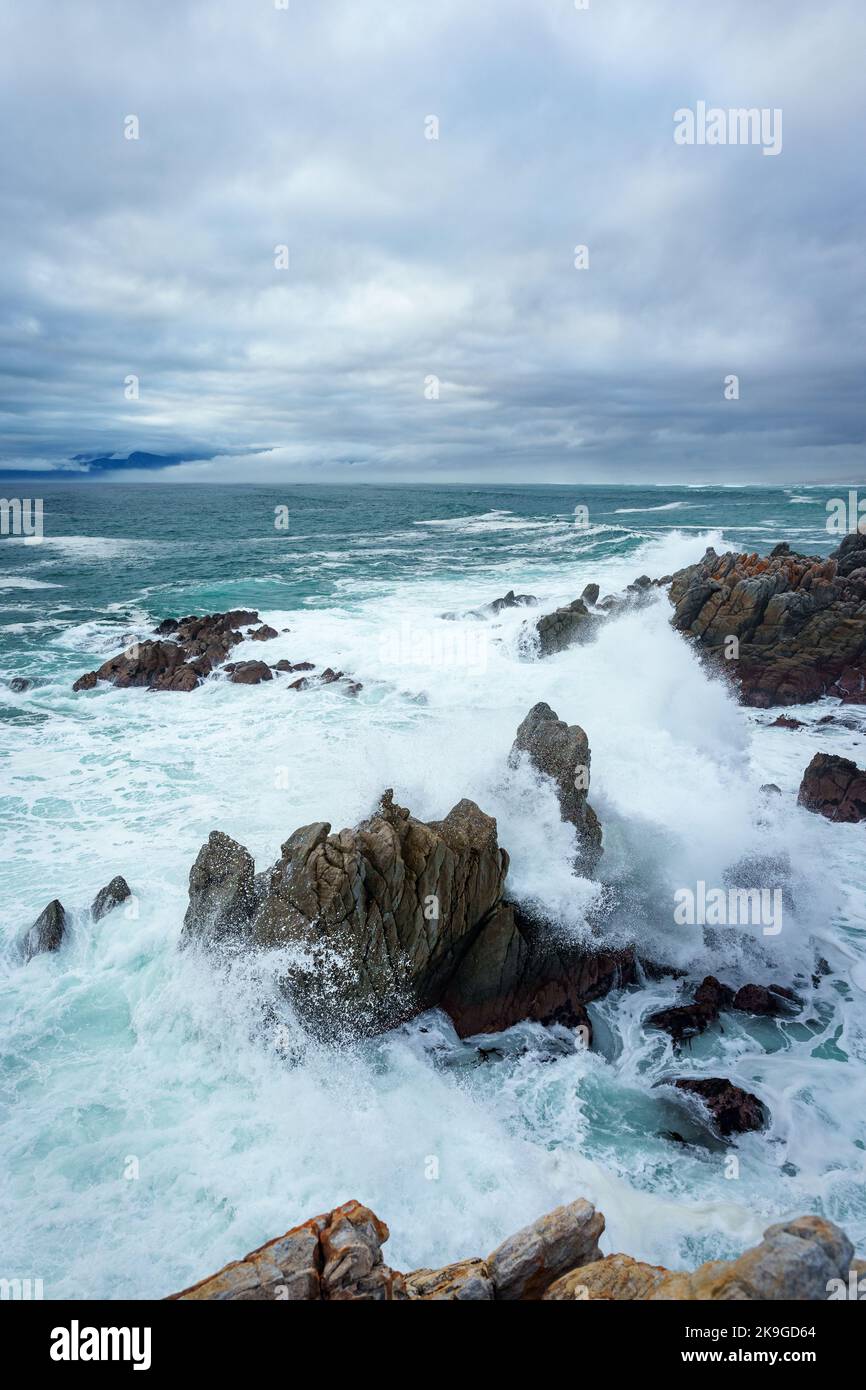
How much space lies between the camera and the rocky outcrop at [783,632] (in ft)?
82.5

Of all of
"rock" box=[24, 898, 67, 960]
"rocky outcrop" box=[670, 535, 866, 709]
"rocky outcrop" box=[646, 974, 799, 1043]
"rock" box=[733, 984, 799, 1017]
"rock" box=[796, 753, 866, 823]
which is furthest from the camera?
"rocky outcrop" box=[670, 535, 866, 709]

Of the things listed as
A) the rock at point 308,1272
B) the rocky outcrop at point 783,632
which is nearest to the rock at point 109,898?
the rock at point 308,1272

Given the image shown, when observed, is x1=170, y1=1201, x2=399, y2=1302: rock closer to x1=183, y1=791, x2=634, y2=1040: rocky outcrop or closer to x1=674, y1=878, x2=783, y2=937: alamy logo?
x1=183, y1=791, x2=634, y2=1040: rocky outcrop

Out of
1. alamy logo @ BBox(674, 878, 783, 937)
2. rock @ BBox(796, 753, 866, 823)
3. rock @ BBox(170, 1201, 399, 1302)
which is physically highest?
rock @ BBox(796, 753, 866, 823)

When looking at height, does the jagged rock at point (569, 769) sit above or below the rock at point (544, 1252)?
above

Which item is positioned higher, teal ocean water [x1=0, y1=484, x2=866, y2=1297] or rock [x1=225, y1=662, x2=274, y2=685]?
rock [x1=225, y1=662, x2=274, y2=685]

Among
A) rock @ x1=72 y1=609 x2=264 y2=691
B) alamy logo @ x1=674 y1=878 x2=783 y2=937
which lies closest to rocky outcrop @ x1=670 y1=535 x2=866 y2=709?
alamy logo @ x1=674 y1=878 x2=783 y2=937

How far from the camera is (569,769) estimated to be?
13.4 metres

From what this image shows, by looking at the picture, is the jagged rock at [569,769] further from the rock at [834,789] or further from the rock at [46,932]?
the rock at [46,932]

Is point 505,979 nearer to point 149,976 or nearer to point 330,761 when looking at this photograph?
point 149,976

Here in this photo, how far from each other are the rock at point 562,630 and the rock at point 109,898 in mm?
20188

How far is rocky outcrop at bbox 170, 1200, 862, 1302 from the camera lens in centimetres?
450

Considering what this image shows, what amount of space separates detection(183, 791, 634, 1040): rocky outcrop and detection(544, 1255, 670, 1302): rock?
5.43 meters
